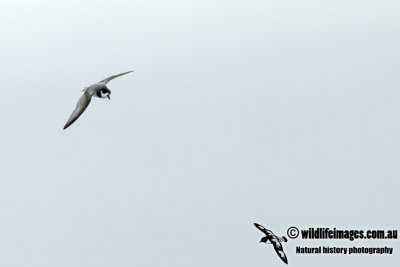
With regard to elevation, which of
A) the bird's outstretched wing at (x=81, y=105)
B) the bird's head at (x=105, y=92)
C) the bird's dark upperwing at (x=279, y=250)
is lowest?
the bird's dark upperwing at (x=279, y=250)

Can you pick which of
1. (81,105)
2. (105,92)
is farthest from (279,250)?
(81,105)

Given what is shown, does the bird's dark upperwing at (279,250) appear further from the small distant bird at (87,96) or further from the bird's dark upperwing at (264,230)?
the small distant bird at (87,96)

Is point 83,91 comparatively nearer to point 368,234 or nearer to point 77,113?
point 77,113

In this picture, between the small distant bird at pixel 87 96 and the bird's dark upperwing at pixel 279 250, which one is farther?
the bird's dark upperwing at pixel 279 250

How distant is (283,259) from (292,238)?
1.93 metres

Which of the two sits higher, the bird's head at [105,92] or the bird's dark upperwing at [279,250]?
the bird's head at [105,92]

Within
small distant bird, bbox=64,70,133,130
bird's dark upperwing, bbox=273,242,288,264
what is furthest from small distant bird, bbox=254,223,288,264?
small distant bird, bbox=64,70,133,130

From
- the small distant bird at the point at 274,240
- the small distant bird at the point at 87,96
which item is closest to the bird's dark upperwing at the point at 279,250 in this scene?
the small distant bird at the point at 274,240

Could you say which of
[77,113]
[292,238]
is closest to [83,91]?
[77,113]

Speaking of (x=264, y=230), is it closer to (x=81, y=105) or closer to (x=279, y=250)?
(x=279, y=250)

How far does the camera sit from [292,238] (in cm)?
4038

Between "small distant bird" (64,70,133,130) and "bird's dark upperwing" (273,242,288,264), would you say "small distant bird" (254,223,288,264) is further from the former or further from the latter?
"small distant bird" (64,70,133,130)

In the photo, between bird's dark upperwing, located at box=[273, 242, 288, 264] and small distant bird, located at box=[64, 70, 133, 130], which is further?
bird's dark upperwing, located at box=[273, 242, 288, 264]

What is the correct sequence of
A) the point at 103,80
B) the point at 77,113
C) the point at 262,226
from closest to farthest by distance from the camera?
the point at 77,113, the point at 103,80, the point at 262,226
